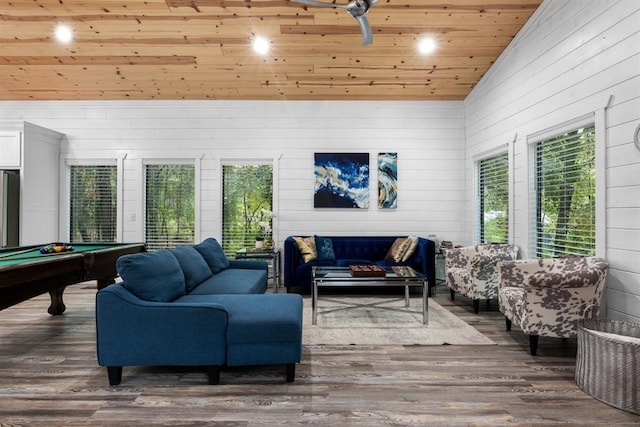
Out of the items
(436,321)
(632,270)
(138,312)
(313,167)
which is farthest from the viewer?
(313,167)

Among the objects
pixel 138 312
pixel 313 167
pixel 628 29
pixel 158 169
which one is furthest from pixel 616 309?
pixel 158 169

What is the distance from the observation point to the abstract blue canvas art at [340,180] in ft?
19.5

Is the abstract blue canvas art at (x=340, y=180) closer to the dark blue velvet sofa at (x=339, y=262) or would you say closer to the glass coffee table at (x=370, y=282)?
the dark blue velvet sofa at (x=339, y=262)

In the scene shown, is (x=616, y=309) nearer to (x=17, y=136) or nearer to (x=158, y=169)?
(x=158, y=169)

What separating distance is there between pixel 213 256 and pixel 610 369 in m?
3.77

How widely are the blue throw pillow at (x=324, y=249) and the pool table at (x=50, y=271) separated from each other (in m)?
2.41

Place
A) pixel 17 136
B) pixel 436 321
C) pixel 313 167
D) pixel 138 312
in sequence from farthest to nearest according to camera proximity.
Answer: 1. pixel 313 167
2. pixel 17 136
3. pixel 436 321
4. pixel 138 312

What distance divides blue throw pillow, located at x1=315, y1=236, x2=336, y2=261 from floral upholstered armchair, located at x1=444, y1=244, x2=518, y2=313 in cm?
167

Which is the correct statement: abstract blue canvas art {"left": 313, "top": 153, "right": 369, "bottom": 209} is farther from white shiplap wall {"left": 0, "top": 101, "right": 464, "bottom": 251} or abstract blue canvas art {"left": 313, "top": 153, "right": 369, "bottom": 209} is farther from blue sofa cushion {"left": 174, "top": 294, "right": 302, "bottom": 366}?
blue sofa cushion {"left": 174, "top": 294, "right": 302, "bottom": 366}

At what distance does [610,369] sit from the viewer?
7.36ft

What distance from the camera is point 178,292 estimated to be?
3016 millimetres

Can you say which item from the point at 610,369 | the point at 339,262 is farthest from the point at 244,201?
the point at 610,369

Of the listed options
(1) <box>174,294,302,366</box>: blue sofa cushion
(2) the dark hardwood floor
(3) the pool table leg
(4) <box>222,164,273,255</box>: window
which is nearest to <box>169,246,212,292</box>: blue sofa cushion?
(2) the dark hardwood floor

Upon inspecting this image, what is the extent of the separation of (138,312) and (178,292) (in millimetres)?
616
